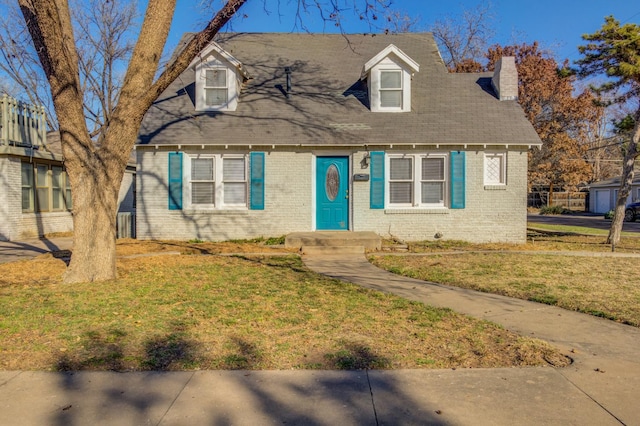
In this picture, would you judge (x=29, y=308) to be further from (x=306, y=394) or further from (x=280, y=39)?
(x=280, y=39)

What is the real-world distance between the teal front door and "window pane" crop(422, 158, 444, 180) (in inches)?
91.8

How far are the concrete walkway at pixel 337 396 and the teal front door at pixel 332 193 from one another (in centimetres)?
993

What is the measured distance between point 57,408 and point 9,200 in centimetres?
1387

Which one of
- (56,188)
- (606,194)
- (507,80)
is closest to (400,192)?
(507,80)

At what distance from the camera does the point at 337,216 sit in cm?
1435

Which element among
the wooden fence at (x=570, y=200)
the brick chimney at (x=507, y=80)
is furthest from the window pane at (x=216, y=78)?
the wooden fence at (x=570, y=200)

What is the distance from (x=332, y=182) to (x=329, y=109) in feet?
8.46

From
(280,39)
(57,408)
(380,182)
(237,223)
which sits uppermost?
(280,39)

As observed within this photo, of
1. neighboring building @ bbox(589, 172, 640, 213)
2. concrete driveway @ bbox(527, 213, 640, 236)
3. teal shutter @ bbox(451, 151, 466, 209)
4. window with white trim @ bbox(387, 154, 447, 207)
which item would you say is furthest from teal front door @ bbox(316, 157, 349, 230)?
neighboring building @ bbox(589, 172, 640, 213)

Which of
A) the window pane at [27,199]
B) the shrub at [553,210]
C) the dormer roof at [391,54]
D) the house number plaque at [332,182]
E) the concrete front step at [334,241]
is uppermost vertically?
the dormer roof at [391,54]

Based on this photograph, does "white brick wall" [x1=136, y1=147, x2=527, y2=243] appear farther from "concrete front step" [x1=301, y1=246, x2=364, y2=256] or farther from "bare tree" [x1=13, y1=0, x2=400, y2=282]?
"bare tree" [x1=13, y1=0, x2=400, y2=282]

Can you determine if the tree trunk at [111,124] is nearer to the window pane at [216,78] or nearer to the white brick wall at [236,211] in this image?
the white brick wall at [236,211]

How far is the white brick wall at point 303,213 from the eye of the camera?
14.0 metres

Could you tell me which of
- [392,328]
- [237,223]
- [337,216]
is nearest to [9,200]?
[237,223]
